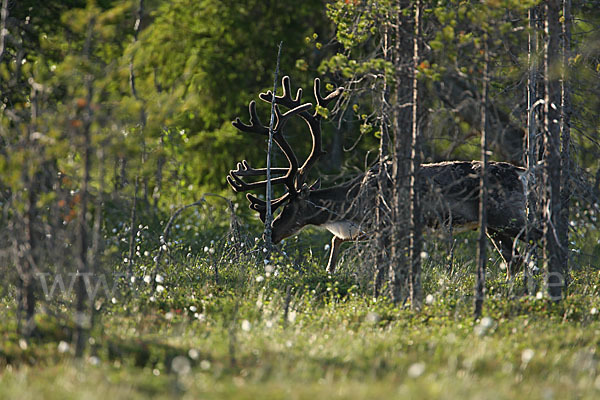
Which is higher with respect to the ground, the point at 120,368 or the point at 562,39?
the point at 562,39

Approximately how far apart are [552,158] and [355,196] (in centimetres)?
387

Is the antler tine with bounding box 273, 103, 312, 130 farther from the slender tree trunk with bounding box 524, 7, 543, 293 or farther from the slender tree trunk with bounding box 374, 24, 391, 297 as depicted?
the slender tree trunk with bounding box 524, 7, 543, 293

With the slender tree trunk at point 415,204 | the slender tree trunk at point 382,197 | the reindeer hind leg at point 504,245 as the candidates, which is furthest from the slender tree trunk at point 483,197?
the reindeer hind leg at point 504,245

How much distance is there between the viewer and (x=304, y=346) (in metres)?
6.79

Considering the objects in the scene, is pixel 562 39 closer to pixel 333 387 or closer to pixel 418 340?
pixel 418 340

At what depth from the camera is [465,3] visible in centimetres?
816

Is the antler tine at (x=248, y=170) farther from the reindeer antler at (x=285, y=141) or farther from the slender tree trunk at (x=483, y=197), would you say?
the slender tree trunk at (x=483, y=197)

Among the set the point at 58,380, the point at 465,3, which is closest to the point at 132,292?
the point at 58,380

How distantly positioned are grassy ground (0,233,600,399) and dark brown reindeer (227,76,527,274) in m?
1.10

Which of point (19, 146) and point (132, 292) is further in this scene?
point (132, 292)

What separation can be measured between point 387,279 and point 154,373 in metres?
3.94

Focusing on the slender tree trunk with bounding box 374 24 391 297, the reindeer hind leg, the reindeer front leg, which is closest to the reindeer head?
the reindeer front leg

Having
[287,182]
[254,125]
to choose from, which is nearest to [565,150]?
[287,182]

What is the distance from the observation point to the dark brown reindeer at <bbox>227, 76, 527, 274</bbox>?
10453mm
